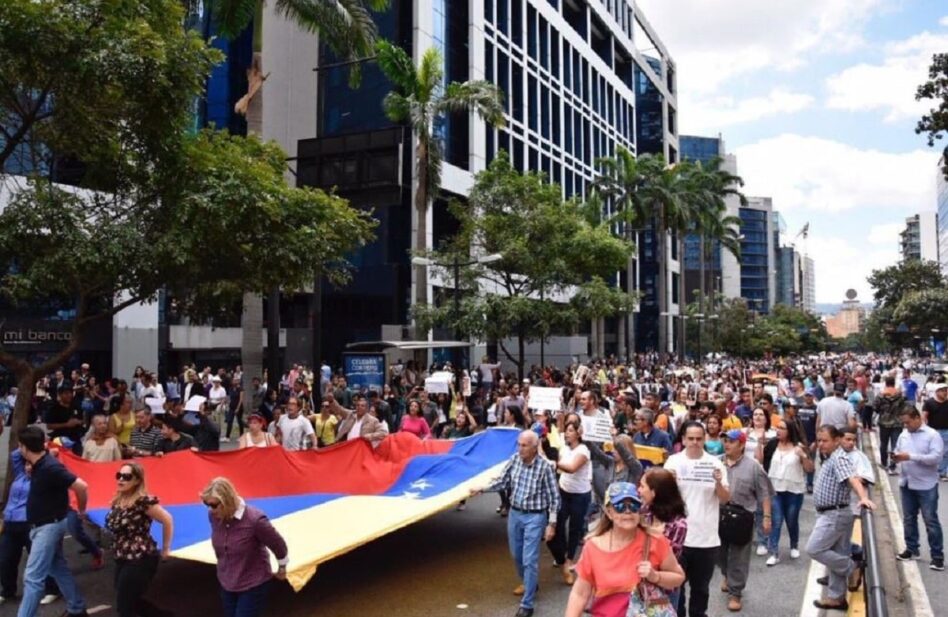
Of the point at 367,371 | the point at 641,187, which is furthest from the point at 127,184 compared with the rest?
the point at 641,187

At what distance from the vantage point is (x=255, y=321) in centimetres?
1983

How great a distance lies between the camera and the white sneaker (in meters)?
7.93

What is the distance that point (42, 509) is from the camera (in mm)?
6922

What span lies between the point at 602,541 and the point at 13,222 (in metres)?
10.6

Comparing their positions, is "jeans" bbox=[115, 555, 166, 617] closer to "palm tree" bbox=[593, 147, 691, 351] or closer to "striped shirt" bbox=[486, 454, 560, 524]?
"striped shirt" bbox=[486, 454, 560, 524]

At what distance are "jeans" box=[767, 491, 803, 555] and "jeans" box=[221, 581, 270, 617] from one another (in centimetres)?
602

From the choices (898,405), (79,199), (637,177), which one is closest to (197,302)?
(79,199)

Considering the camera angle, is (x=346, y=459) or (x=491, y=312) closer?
(x=346, y=459)

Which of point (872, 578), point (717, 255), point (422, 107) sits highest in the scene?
point (717, 255)

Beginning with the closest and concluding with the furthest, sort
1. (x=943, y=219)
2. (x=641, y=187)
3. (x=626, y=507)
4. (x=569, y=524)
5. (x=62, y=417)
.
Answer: (x=626, y=507), (x=569, y=524), (x=62, y=417), (x=641, y=187), (x=943, y=219)

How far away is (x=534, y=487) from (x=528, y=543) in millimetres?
528

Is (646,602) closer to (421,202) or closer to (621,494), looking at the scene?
(621,494)

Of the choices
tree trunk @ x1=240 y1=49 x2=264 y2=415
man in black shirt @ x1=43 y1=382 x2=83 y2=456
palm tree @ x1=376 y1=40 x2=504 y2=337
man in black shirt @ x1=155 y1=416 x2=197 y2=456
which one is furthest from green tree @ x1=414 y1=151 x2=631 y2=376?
man in black shirt @ x1=155 y1=416 x2=197 y2=456

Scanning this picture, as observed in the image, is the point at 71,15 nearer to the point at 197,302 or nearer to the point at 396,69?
the point at 197,302
